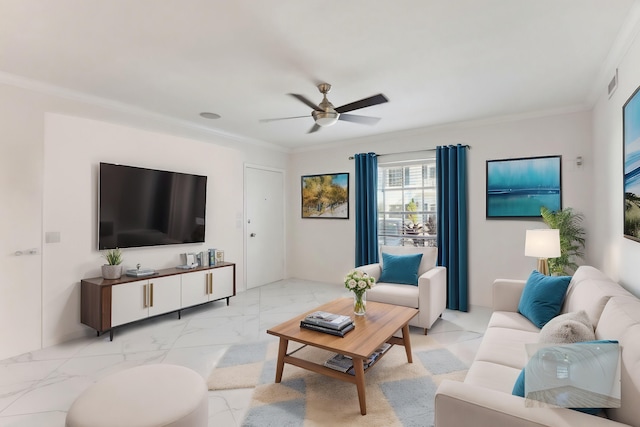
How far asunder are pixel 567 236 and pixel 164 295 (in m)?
4.65

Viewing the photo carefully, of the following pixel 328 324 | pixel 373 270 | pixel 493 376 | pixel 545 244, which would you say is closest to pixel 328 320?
pixel 328 324

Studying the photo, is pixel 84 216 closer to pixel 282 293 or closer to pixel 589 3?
pixel 282 293

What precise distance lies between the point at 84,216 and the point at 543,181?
17.3ft

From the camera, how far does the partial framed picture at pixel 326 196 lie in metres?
5.63

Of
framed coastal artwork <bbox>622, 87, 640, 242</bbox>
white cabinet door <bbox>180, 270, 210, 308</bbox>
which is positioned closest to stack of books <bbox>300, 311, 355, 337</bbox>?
framed coastal artwork <bbox>622, 87, 640, 242</bbox>

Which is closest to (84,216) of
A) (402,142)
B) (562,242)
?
(402,142)

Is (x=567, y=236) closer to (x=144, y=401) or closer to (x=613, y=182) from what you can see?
(x=613, y=182)

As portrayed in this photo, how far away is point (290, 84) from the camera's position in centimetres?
313

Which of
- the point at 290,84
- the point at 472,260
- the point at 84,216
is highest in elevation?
the point at 290,84

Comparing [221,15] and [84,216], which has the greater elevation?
[221,15]

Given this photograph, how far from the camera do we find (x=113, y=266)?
345 centimetres

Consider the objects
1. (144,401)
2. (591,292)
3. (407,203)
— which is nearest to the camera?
(144,401)

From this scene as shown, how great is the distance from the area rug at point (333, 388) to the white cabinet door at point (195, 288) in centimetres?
121

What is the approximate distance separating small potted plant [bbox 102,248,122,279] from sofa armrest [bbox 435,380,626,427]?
340cm
